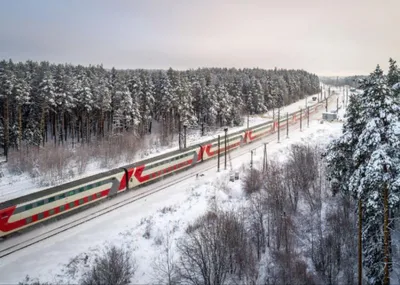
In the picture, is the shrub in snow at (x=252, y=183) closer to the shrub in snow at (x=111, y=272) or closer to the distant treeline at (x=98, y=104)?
the shrub in snow at (x=111, y=272)

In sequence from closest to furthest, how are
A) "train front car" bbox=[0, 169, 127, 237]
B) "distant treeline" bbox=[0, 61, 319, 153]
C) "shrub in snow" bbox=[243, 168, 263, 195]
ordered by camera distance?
"train front car" bbox=[0, 169, 127, 237] < "shrub in snow" bbox=[243, 168, 263, 195] < "distant treeline" bbox=[0, 61, 319, 153]

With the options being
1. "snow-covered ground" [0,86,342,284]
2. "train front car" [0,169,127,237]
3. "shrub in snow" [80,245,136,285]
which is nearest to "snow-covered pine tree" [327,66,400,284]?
"snow-covered ground" [0,86,342,284]

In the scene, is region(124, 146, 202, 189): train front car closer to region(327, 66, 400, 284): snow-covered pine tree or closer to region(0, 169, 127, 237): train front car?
region(0, 169, 127, 237): train front car

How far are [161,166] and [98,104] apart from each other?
2888cm

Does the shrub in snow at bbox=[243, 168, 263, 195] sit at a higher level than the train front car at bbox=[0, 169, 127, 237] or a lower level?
lower

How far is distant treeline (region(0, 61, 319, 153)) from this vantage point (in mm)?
50969

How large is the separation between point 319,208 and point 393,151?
51.4ft

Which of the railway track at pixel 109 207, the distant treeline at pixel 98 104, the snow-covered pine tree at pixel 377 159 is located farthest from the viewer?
the distant treeline at pixel 98 104

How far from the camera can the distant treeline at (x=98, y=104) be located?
2007 inches

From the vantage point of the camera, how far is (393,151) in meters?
15.9

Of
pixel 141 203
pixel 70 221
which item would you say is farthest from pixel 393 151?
pixel 70 221

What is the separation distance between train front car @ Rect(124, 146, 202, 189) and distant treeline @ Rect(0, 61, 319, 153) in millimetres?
18937

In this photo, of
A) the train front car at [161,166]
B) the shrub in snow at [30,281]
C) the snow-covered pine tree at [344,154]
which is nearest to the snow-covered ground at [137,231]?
the shrub in snow at [30,281]

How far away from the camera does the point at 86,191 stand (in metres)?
26.0
